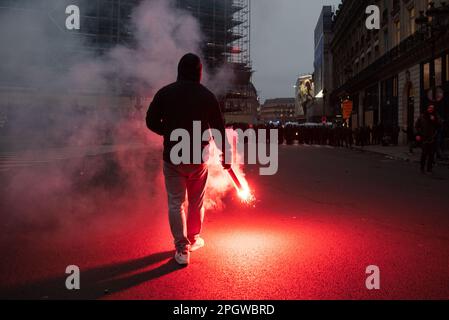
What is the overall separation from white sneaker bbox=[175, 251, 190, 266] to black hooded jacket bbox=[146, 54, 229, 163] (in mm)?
818

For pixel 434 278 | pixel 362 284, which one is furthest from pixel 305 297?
pixel 434 278

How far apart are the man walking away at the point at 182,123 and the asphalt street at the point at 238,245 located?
40 cm

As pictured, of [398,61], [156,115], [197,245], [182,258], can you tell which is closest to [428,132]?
[197,245]

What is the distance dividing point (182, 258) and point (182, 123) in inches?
46.9

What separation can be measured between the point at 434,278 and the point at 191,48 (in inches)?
403

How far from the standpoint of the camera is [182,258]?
13.0 ft

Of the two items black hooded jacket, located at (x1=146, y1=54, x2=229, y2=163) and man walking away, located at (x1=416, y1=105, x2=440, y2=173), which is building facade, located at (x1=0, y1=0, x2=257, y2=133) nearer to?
man walking away, located at (x1=416, y1=105, x2=440, y2=173)

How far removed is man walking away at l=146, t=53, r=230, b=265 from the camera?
4.10m

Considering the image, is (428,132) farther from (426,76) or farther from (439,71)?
(426,76)

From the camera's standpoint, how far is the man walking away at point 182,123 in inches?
161

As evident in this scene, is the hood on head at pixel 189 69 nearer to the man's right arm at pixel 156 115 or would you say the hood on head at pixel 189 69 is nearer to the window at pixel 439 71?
the man's right arm at pixel 156 115

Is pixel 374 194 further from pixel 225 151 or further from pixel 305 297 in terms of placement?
pixel 305 297

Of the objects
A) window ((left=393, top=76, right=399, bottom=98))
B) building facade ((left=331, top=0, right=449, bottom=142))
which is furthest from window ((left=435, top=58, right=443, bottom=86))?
window ((left=393, top=76, right=399, bottom=98))

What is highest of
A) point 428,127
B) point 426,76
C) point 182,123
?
point 426,76
